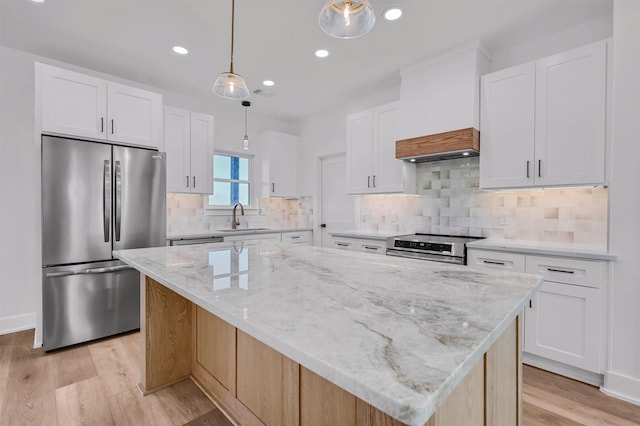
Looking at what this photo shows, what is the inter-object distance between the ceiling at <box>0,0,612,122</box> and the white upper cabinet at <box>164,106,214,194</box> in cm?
45

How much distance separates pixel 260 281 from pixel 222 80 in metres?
1.48

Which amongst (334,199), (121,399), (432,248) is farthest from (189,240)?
(432,248)

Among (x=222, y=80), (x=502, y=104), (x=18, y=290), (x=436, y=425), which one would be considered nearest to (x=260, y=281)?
(x=436, y=425)

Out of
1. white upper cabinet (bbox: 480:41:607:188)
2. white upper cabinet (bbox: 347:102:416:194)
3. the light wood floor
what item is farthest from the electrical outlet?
the light wood floor

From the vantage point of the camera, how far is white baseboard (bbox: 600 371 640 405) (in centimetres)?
194

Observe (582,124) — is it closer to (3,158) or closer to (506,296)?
(506,296)

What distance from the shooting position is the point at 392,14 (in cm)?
238

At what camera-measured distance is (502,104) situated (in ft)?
8.89

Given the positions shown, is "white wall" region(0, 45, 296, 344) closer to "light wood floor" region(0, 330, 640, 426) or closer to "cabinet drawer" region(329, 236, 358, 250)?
"light wood floor" region(0, 330, 640, 426)

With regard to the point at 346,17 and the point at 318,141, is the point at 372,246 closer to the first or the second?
the point at 318,141

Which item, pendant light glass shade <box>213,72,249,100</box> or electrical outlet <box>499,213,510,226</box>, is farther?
electrical outlet <box>499,213,510,226</box>

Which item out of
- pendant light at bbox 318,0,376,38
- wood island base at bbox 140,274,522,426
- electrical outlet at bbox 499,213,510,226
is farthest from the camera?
electrical outlet at bbox 499,213,510,226

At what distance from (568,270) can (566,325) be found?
0.40 m

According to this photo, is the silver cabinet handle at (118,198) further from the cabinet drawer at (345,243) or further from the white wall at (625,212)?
the white wall at (625,212)
